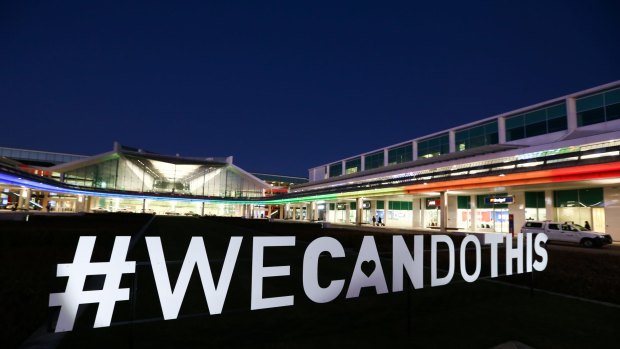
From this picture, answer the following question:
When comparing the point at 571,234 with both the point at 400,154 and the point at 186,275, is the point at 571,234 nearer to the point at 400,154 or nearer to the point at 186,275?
the point at 186,275

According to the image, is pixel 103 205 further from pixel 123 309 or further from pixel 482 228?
pixel 123 309

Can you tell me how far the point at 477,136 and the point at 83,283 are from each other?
5231 cm

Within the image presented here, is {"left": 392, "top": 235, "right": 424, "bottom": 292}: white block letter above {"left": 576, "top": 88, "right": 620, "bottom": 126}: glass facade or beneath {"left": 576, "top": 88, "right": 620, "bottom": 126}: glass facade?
beneath

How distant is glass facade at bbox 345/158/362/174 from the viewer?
79.3 metres

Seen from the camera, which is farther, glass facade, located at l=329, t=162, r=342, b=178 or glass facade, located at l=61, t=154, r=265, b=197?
glass facade, located at l=61, t=154, r=265, b=197

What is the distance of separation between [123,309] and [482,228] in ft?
140

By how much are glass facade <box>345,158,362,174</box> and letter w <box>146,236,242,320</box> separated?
245 ft

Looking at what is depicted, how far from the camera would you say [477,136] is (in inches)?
1911

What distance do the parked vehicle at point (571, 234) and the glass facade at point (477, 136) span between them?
2140 centimetres

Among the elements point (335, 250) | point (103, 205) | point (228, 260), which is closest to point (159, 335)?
point (228, 260)

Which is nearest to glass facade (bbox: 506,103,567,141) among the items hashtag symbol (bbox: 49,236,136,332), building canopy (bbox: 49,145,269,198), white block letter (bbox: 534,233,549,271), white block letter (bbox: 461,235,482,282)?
white block letter (bbox: 534,233,549,271)

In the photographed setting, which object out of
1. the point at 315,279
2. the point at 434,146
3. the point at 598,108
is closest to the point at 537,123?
the point at 598,108

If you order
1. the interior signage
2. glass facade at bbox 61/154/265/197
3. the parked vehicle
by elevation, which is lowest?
the parked vehicle

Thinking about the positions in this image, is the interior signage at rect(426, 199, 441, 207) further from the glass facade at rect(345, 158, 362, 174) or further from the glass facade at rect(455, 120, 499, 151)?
the glass facade at rect(345, 158, 362, 174)
